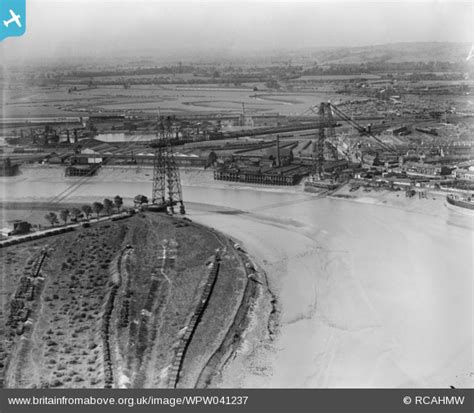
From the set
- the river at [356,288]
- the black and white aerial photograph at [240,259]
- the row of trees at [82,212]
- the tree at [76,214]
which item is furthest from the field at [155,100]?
the river at [356,288]

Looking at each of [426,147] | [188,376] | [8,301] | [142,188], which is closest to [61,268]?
[8,301]

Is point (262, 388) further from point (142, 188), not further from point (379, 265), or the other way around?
point (142, 188)

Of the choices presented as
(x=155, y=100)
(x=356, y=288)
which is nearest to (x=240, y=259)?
(x=356, y=288)

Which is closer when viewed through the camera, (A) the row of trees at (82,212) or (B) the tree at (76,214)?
(A) the row of trees at (82,212)

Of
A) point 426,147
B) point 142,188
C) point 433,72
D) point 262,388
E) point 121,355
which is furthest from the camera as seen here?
point 433,72

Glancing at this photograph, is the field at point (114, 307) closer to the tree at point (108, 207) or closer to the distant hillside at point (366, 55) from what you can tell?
the tree at point (108, 207)

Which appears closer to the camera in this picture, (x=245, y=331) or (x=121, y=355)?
(x=121, y=355)

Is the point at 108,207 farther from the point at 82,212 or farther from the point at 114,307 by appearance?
the point at 114,307
